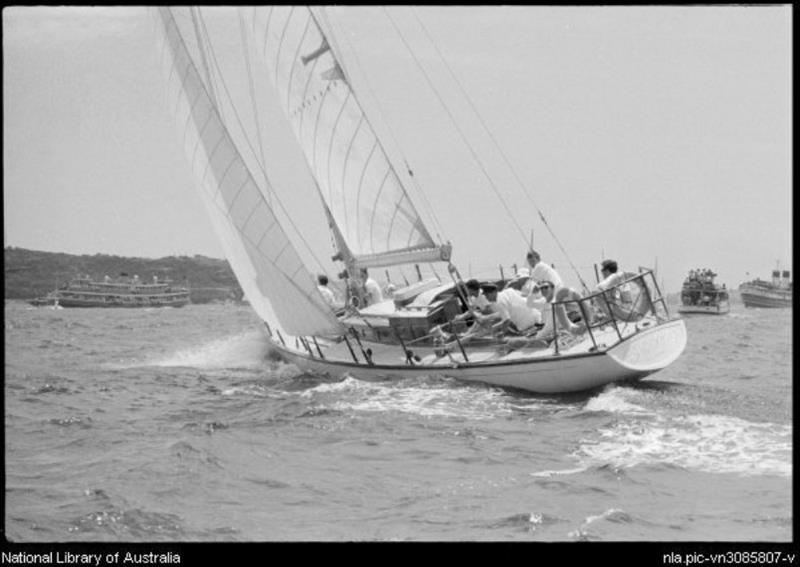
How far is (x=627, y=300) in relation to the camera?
1798 cm

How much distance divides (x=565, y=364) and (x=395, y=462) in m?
4.65

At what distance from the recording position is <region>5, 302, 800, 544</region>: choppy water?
8867mm

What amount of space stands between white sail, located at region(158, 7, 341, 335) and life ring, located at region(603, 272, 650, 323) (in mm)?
4653

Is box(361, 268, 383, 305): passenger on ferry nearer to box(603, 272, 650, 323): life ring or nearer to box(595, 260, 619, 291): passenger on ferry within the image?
box(603, 272, 650, 323): life ring

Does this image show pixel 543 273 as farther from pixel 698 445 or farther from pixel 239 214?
pixel 698 445

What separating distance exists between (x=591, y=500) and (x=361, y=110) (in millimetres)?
11862

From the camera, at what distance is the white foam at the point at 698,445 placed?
10.9 m

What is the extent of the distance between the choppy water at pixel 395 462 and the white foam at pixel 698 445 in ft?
0.11

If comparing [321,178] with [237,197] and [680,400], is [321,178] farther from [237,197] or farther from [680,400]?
[680,400]

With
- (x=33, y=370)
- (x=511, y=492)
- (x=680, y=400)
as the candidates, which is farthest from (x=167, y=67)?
(x=511, y=492)

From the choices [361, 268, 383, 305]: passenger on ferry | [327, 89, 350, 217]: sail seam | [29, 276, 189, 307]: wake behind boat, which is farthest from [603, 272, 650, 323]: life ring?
[29, 276, 189, 307]: wake behind boat
